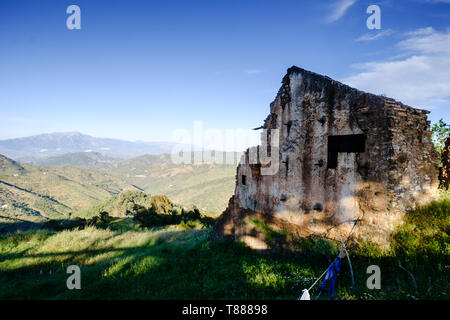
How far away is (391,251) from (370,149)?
2347mm

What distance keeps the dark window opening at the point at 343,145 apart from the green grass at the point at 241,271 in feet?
6.34

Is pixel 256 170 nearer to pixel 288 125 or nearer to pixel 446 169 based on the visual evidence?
pixel 288 125

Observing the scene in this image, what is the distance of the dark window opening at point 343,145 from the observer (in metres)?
5.93

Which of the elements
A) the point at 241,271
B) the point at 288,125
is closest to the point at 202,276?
the point at 241,271

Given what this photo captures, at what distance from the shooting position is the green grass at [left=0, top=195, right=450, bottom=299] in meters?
4.69

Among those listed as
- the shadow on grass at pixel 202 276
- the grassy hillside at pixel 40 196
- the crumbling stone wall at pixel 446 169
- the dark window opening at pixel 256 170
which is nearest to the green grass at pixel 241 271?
the shadow on grass at pixel 202 276

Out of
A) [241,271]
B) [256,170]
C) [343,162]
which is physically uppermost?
[343,162]

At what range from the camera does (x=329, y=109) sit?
21.0 ft

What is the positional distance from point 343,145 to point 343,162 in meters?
0.44

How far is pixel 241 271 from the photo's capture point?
629cm

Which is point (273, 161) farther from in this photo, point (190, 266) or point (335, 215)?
point (190, 266)

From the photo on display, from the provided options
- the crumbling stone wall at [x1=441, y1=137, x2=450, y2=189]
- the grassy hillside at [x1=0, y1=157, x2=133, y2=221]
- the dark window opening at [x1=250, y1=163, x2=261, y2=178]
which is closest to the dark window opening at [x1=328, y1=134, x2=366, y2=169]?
the dark window opening at [x1=250, y1=163, x2=261, y2=178]

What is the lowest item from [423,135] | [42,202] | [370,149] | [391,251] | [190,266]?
[42,202]
